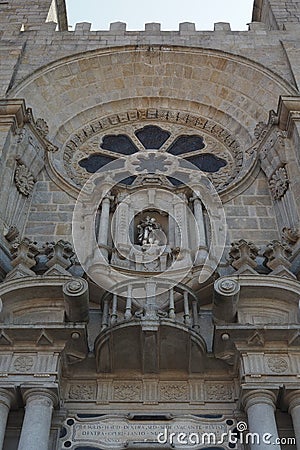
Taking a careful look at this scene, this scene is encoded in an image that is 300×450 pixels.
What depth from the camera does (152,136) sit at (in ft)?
42.6

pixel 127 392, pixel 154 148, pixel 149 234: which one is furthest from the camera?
pixel 154 148

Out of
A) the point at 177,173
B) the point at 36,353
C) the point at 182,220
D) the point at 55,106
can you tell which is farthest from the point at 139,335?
the point at 55,106

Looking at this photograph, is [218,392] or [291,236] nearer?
[218,392]

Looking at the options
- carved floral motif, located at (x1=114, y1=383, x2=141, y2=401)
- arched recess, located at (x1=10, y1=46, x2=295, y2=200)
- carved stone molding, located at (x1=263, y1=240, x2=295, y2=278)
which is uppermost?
arched recess, located at (x1=10, y1=46, x2=295, y2=200)

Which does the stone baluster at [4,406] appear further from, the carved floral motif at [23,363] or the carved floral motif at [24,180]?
the carved floral motif at [24,180]

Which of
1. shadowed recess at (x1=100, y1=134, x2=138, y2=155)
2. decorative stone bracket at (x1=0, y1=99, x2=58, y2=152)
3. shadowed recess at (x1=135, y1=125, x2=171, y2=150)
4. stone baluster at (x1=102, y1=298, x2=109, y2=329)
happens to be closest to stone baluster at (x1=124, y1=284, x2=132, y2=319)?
stone baluster at (x1=102, y1=298, x2=109, y2=329)

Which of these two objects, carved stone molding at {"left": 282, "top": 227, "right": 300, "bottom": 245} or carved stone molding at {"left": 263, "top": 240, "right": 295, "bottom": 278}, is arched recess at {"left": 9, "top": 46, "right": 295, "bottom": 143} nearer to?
carved stone molding at {"left": 282, "top": 227, "right": 300, "bottom": 245}

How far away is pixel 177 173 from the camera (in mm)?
11625

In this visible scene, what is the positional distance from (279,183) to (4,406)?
542cm

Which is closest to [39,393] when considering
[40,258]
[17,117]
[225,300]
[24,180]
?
[225,300]

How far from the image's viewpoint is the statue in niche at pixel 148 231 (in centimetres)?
912

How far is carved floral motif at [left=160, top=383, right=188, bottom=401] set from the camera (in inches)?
283

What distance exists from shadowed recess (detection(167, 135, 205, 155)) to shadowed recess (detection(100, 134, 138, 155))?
0.72 metres

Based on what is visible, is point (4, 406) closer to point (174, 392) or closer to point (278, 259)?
point (174, 392)
